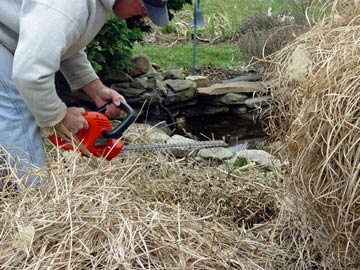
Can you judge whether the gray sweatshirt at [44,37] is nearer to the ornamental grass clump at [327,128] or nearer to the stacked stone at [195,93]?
the ornamental grass clump at [327,128]

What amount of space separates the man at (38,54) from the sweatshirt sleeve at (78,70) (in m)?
0.05

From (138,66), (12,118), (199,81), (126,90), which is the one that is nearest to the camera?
(12,118)

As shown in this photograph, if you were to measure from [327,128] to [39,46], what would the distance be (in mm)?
965

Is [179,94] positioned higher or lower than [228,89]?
higher

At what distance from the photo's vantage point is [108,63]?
5660 millimetres

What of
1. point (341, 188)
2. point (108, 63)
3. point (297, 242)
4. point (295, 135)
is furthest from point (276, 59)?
point (108, 63)

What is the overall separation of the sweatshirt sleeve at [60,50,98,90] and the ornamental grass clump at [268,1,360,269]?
0.96 m

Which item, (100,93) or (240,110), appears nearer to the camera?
(100,93)

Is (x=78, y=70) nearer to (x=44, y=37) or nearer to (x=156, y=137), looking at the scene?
(x=44, y=37)

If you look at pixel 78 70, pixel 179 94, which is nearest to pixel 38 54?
pixel 78 70

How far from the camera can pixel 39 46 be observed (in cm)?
232

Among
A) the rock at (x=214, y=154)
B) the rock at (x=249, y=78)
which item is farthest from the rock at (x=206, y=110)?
the rock at (x=214, y=154)

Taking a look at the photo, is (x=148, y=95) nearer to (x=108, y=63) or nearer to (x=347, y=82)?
(x=108, y=63)

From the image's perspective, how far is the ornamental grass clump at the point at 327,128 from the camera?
200cm
